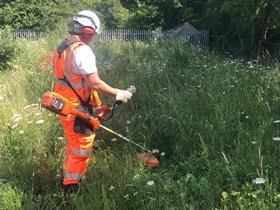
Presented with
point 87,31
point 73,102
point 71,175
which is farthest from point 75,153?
point 87,31

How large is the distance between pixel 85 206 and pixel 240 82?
9.25 ft

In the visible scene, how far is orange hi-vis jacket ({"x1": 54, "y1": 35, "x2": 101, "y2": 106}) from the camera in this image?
4.41 meters

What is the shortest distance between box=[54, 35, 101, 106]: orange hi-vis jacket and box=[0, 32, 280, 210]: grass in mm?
752

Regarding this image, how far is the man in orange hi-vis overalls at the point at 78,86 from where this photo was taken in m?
4.34

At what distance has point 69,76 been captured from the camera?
445 centimetres

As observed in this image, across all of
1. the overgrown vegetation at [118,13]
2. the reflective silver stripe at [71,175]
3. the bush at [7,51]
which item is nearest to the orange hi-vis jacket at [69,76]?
the reflective silver stripe at [71,175]

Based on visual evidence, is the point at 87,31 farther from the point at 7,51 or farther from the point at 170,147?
the point at 7,51

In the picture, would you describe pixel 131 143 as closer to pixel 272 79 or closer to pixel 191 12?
pixel 272 79

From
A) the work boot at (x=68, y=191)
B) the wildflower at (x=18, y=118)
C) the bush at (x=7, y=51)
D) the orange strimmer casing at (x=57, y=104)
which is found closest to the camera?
the orange strimmer casing at (x=57, y=104)

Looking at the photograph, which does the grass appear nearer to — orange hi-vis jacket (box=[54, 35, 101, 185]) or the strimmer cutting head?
the strimmer cutting head

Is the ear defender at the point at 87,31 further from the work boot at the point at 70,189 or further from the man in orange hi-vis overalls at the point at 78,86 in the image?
the work boot at the point at 70,189

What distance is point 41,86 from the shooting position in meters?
7.37

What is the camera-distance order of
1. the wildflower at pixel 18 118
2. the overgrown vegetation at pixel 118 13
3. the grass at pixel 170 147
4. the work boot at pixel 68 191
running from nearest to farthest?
the grass at pixel 170 147
the work boot at pixel 68 191
the wildflower at pixel 18 118
the overgrown vegetation at pixel 118 13

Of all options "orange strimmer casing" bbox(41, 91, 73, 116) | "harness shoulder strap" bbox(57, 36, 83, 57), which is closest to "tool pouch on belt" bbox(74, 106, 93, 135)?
"orange strimmer casing" bbox(41, 91, 73, 116)
